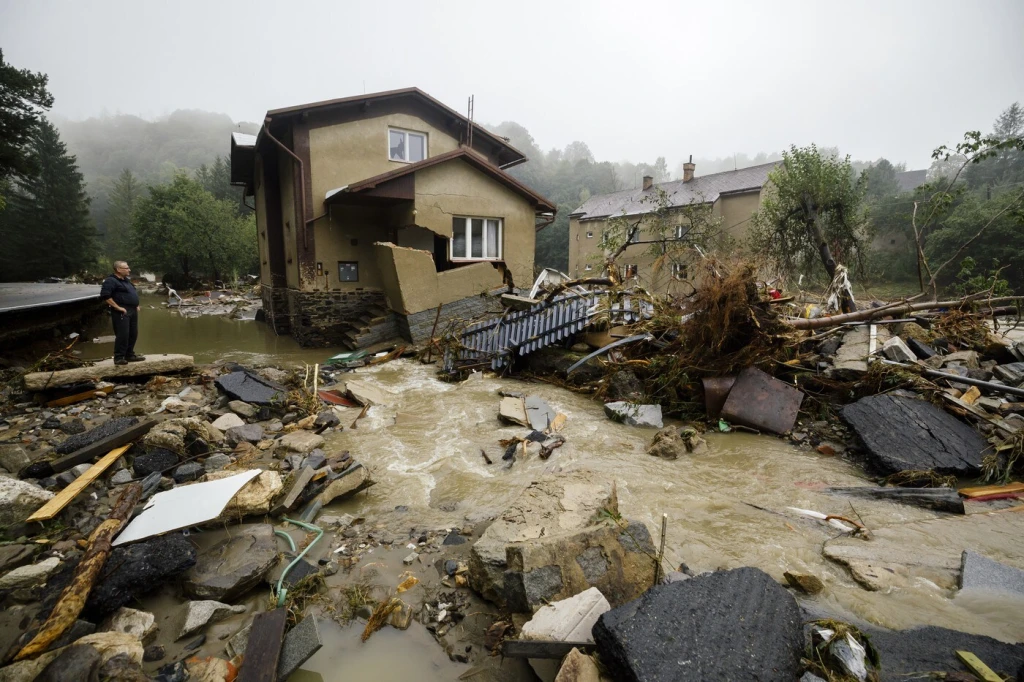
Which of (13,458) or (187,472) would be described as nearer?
(13,458)

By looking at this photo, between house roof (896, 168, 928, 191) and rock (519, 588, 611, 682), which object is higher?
house roof (896, 168, 928, 191)

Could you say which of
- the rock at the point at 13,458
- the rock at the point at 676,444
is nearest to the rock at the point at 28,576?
the rock at the point at 13,458

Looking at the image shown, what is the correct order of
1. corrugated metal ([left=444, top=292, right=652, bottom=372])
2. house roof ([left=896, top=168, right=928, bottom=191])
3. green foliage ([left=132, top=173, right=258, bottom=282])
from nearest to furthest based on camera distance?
corrugated metal ([left=444, top=292, right=652, bottom=372])
green foliage ([left=132, top=173, right=258, bottom=282])
house roof ([left=896, top=168, right=928, bottom=191])

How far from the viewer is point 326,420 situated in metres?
5.72

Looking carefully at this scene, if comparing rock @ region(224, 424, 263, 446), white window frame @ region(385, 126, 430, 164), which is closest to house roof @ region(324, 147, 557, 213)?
white window frame @ region(385, 126, 430, 164)

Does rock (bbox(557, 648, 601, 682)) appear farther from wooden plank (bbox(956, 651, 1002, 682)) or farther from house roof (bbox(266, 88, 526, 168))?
house roof (bbox(266, 88, 526, 168))

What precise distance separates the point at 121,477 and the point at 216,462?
74 cm

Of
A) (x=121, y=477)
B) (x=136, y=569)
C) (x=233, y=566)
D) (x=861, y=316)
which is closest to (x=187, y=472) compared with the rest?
(x=121, y=477)

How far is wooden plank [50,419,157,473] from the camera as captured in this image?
13.1ft

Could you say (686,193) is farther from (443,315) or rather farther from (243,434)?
(243,434)

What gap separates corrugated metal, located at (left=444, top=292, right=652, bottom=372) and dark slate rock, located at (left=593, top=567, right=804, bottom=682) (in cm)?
574

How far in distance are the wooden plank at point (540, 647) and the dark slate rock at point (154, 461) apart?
4092mm

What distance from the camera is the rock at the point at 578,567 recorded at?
229cm

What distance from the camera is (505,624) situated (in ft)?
7.84
